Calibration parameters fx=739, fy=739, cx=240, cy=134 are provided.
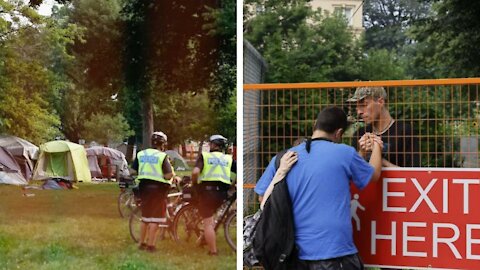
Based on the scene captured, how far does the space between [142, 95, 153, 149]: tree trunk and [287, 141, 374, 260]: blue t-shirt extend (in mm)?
1347

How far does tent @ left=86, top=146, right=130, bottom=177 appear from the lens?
425cm

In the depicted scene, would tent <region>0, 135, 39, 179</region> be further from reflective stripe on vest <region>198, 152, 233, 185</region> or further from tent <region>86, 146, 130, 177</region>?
reflective stripe on vest <region>198, 152, 233, 185</region>

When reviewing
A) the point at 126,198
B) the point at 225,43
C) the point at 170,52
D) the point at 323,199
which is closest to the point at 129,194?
the point at 126,198

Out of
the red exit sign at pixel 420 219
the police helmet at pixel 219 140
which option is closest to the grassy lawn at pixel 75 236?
the police helmet at pixel 219 140

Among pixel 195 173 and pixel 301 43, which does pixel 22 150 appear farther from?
pixel 301 43

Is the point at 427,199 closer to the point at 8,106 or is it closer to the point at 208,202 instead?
the point at 208,202

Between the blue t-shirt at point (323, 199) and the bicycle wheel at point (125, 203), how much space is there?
4.65ft

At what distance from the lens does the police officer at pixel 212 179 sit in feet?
13.5

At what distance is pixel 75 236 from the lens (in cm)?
438

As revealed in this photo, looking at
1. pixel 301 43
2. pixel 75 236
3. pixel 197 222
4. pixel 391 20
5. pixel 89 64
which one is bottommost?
pixel 75 236

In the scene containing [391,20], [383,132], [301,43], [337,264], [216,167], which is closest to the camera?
[337,264]

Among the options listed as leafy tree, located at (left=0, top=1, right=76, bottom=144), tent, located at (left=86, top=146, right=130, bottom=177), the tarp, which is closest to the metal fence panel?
tent, located at (left=86, top=146, right=130, bottom=177)

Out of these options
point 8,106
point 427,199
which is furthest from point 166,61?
point 427,199

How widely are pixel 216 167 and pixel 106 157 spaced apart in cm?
68
